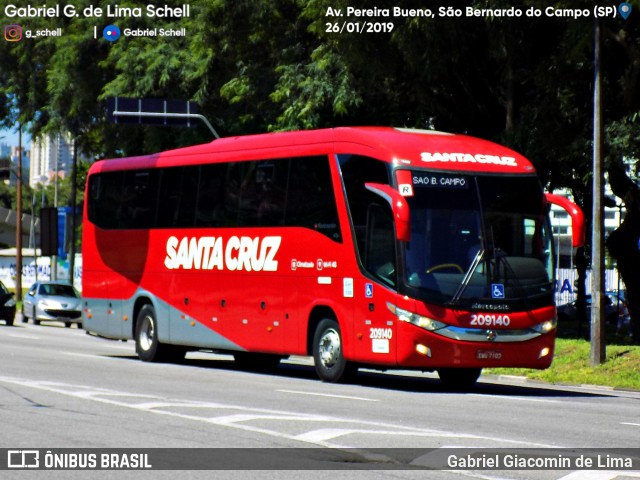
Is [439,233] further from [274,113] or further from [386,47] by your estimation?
[274,113]

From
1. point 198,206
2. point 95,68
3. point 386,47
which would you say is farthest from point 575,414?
point 95,68

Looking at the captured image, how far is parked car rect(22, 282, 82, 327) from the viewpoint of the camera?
47469 mm

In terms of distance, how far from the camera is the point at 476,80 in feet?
110

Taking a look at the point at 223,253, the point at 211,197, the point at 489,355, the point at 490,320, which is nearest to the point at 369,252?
the point at 490,320

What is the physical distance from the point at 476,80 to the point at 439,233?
545 inches

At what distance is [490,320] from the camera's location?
20.4 meters

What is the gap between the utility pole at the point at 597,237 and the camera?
82.7 feet

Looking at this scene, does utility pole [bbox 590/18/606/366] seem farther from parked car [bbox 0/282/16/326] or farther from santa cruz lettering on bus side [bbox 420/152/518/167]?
parked car [bbox 0/282/16/326]

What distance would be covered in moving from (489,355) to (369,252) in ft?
7.56

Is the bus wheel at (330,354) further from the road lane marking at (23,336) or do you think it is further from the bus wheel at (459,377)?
the road lane marking at (23,336)

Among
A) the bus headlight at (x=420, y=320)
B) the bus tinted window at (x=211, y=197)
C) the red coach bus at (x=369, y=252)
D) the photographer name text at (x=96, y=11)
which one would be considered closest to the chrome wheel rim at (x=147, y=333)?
the red coach bus at (x=369, y=252)

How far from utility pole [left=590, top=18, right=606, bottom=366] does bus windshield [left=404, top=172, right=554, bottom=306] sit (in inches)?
179

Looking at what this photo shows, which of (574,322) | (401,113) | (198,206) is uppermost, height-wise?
(401,113)

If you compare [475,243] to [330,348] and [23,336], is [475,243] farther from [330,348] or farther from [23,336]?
[23,336]
